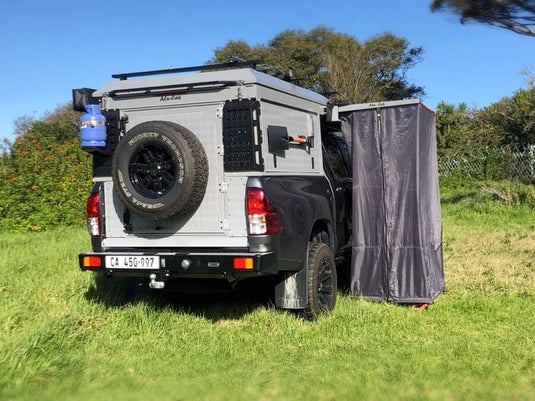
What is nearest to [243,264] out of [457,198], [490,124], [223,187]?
[223,187]

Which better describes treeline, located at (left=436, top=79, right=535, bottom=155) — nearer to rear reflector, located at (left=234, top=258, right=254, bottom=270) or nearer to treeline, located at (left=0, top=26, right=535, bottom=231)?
treeline, located at (left=0, top=26, right=535, bottom=231)

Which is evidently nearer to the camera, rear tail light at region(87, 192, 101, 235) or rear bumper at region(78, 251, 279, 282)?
rear bumper at region(78, 251, 279, 282)

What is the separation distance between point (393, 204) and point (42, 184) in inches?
292

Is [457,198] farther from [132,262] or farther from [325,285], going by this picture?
[132,262]

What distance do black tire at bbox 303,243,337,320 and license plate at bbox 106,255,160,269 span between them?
57.7 inches

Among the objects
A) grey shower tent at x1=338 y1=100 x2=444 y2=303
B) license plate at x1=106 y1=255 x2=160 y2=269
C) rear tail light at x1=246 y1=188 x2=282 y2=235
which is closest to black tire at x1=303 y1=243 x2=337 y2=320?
grey shower tent at x1=338 y1=100 x2=444 y2=303

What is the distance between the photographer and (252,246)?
477 cm

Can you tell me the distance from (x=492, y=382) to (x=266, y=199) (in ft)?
7.18

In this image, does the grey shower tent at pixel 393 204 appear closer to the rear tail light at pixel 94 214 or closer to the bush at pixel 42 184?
the rear tail light at pixel 94 214

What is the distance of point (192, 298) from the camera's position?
6.50m

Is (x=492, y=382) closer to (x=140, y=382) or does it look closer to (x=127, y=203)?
(x=140, y=382)

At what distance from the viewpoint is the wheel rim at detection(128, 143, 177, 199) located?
488 cm

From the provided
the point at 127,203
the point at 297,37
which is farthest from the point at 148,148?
the point at 297,37

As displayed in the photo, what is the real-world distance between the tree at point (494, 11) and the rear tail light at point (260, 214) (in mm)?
12960
